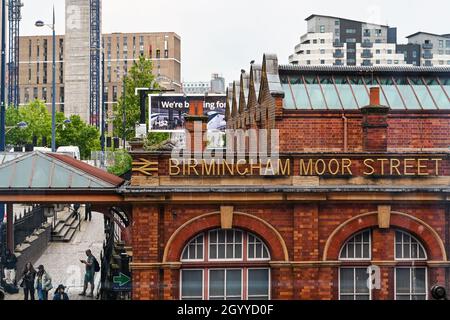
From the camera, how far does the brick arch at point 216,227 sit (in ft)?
45.4

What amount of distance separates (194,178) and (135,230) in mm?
1651

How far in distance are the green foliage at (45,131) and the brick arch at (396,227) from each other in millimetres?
23249

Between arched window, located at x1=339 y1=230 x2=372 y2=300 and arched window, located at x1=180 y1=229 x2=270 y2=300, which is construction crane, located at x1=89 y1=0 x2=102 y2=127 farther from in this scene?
arched window, located at x1=339 y1=230 x2=372 y2=300

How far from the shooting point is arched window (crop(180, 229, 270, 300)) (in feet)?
45.3

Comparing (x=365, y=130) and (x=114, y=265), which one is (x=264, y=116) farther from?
(x=114, y=265)

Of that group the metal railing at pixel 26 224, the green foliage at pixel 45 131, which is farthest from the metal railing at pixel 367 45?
the metal railing at pixel 26 224

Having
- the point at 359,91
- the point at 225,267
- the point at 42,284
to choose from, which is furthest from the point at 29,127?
the point at 225,267

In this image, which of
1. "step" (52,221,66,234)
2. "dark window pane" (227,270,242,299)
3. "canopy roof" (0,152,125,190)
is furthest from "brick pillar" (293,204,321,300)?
"step" (52,221,66,234)

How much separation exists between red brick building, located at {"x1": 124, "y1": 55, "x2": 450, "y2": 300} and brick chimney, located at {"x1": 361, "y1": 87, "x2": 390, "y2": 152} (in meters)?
1.61

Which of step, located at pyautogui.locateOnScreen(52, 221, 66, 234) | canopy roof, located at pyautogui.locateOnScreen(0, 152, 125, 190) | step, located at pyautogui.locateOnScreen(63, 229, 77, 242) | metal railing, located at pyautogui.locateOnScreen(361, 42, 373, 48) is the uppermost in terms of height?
metal railing, located at pyautogui.locateOnScreen(361, 42, 373, 48)

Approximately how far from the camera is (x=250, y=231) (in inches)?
550

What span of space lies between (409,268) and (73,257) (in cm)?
927
